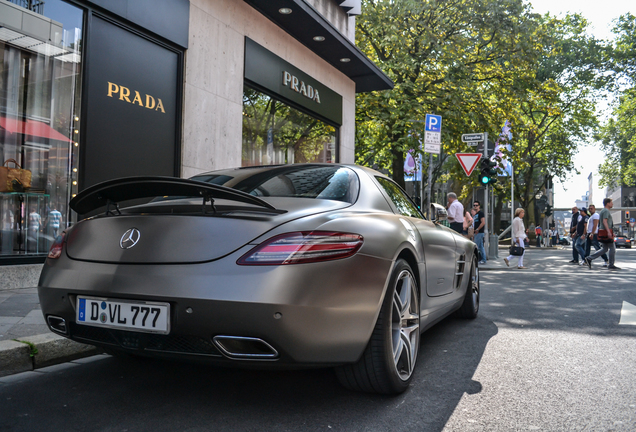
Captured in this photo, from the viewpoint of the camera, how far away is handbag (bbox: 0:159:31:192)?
639 centimetres

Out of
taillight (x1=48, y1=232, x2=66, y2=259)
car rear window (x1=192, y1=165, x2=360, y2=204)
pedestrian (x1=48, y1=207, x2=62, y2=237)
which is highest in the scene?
car rear window (x1=192, y1=165, x2=360, y2=204)

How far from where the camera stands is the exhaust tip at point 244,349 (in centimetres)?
237

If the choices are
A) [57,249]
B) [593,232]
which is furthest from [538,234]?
[57,249]

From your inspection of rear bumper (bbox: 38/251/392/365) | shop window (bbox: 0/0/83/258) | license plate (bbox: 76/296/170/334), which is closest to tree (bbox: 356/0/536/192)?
shop window (bbox: 0/0/83/258)

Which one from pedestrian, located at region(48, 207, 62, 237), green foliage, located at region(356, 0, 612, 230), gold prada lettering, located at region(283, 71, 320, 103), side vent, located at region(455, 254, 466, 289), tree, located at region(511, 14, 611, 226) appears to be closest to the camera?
side vent, located at region(455, 254, 466, 289)

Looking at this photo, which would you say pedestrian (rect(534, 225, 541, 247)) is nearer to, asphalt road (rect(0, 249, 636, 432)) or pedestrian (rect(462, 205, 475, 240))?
pedestrian (rect(462, 205, 475, 240))

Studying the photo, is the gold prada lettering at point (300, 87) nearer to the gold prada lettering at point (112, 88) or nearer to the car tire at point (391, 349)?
the gold prada lettering at point (112, 88)

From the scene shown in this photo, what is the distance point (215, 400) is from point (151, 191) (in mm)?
1134

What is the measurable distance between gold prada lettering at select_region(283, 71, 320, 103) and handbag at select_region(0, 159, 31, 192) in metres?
5.75

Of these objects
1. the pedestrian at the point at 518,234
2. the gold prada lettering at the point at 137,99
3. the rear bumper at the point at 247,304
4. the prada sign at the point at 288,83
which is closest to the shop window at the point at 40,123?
the gold prada lettering at the point at 137,99

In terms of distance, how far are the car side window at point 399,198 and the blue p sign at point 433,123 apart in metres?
8.34

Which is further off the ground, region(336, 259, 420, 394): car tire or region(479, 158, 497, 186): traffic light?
region(479, 158, 497, 186): traffic light

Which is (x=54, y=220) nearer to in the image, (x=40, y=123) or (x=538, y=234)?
(x=40, y=123)

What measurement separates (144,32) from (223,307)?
6.26 metres
